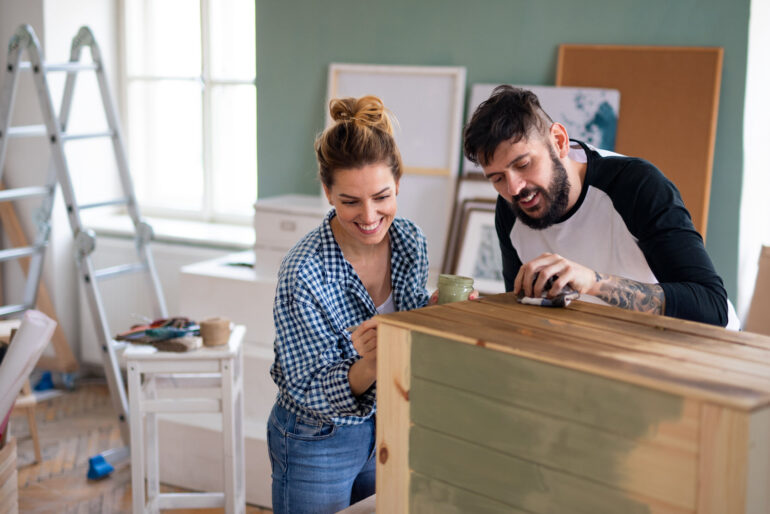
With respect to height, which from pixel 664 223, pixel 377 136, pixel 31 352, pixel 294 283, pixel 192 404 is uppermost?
pixel 377 136

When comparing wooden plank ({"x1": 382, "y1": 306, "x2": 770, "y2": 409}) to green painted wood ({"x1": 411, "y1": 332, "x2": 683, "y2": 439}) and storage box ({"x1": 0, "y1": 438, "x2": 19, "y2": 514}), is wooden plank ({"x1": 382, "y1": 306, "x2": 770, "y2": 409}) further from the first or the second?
storage box ({"x1": 0, "y1": 438, "x2": 19, "y2": 514})

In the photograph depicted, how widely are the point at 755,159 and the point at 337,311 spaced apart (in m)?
2.03

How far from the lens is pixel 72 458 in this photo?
3729 mm

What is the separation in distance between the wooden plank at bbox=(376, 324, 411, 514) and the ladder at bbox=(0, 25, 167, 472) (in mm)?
2287

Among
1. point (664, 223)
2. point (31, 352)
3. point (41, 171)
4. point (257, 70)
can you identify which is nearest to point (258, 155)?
point (257, 70)

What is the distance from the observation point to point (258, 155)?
3979 mm

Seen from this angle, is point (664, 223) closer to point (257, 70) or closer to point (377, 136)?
point (377, 136)

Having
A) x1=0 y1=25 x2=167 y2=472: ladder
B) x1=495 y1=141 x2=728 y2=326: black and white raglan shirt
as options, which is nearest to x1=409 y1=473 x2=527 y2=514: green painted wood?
x1=495 y1=141 x2=728 y2=326: black and white raglan shirt

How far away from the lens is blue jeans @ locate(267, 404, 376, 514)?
1.65 metres

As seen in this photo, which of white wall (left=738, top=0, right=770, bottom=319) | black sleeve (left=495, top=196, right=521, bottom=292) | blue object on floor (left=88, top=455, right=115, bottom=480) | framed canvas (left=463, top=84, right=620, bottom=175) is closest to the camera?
black sleeve (left=495, top=196, right=521, bottom=292)

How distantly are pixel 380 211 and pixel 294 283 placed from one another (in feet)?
0.81

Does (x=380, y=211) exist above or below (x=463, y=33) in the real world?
below

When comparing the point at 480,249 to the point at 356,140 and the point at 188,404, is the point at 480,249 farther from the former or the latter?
the point at 356,140

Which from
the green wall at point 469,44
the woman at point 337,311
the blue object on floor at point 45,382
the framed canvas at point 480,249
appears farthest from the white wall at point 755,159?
the blue object on floor at point 45,382
